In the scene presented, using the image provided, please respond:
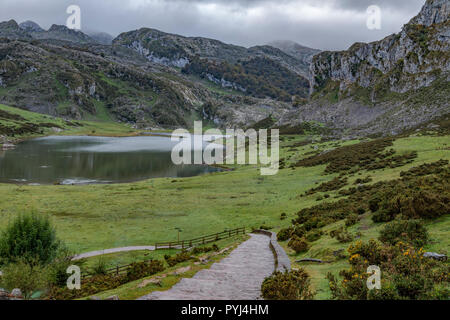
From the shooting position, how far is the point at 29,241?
85.5 ft

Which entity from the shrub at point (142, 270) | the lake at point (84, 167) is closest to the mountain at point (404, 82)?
the lake at point (84, 167)

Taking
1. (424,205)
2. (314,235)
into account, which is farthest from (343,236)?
(424,205)

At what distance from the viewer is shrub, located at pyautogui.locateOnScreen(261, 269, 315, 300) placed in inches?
563

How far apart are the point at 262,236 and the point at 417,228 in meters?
19.5

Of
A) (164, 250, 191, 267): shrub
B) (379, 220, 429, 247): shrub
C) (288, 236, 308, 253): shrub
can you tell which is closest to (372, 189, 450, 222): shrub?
(379, 220, 429, 247): shrub

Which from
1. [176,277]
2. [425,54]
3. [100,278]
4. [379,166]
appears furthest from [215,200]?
[425,54]

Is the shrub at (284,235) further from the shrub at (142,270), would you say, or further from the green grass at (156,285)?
the shrub at (142,270)

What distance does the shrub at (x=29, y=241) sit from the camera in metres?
25.3

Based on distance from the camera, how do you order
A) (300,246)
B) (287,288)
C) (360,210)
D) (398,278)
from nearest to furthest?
(398,278) < (287,288) < (300,246) < (360,210)

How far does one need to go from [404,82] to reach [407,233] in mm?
163370

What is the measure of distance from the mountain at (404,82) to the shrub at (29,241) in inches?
4723

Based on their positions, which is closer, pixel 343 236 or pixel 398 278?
pixel 398 278

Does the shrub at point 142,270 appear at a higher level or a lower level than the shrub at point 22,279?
lower

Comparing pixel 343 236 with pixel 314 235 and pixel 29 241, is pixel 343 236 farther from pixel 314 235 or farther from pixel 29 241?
pixel 29 241
